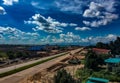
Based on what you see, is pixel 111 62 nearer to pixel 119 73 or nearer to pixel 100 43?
pixel 119 73

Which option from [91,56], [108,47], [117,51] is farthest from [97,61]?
[108,47]

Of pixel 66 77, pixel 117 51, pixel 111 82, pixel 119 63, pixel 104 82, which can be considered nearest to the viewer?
pixel 66 77

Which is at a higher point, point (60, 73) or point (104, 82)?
point (60, 73)

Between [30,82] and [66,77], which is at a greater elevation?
[66,77]

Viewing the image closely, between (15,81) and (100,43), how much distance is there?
75551 mm

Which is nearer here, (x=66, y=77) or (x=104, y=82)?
(x=66, y=77)

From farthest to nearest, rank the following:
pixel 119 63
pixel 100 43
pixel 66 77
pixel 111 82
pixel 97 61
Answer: pixel 100 43 < pixel 97 61 < pixel 119 63 < pixel 111 82 < pixel 66 77

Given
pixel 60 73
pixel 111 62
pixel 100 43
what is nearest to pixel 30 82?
pixel 60 73

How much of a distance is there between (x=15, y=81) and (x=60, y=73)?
18.2m

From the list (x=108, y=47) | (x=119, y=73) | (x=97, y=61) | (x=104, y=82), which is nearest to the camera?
(x=104, y=82)

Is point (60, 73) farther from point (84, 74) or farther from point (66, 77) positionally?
point (84, 74)

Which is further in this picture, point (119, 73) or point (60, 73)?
point (119, 73)

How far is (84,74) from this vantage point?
38219 mm

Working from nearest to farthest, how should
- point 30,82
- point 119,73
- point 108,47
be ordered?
point 30,82 → point 119,73 → point 108,47
